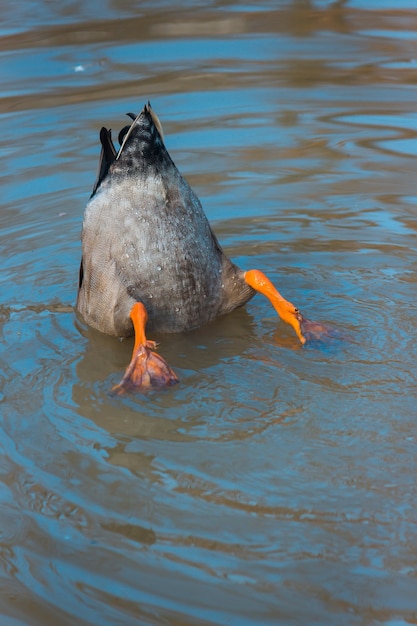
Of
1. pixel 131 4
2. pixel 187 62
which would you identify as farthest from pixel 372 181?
pixel 131 4

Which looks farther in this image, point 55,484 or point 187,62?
point 187,62

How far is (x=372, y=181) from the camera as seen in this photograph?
6.58m

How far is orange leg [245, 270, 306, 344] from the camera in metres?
4.47

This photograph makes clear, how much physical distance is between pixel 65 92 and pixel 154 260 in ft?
15.8

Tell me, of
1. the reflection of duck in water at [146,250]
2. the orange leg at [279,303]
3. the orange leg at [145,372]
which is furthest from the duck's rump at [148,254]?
the orange leg at [145,372]

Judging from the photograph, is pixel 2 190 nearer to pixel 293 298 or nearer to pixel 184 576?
pixel 293 298

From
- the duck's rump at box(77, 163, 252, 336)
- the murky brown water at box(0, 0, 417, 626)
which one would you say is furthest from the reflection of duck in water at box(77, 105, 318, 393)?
the murky brown water at box(0, 0, 417, 626)

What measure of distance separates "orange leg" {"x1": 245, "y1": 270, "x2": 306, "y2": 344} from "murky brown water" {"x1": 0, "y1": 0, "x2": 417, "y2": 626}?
0.10 m

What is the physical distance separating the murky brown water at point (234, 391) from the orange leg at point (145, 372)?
0.07 metres

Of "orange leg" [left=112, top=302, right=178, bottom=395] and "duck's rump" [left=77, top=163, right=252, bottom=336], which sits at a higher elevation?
"duck's rump" [left=77, top=163, right=252, bottom=336]

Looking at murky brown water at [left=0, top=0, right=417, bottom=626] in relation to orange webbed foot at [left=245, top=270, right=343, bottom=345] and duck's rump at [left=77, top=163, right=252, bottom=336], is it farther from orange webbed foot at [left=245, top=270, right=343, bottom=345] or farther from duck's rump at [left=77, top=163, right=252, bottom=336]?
duck's rump at [left=77, top=163, right=252, bottom=336]

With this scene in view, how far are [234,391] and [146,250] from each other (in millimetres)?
849

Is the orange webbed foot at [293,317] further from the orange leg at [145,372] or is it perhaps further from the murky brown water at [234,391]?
the orange leg at [145,372]

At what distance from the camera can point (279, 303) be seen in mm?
4547
